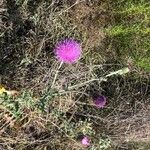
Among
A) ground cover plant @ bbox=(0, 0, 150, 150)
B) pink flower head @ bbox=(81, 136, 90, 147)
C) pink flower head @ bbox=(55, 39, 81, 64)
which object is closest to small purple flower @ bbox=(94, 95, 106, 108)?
ground cover plant @ bbox=(0, 0, 150, 150)

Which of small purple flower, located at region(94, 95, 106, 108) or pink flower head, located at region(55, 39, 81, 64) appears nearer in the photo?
pink flower head, located at region(55, 39, 81, 64)

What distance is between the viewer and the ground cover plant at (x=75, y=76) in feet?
8.93

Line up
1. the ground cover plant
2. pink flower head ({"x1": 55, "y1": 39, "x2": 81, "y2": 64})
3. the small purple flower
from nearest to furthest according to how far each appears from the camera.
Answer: pink flower head ({"x1": 55, "y1": 39, "x2": 81, "y2": 64}) < the ground cover plant < the small purple flower

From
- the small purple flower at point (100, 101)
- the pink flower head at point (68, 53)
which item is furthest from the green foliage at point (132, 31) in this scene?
the pink flower head at point (68, 53)

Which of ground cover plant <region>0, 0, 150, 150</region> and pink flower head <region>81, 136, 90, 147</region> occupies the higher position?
ground cover plant <region>0, 0, 150, 150</region>

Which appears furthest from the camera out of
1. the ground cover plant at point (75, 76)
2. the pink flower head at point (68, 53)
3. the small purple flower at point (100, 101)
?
the small purple flower at point (100, 101)

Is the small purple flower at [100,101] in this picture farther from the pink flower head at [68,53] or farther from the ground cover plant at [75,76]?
the pink flower head at [68,53]

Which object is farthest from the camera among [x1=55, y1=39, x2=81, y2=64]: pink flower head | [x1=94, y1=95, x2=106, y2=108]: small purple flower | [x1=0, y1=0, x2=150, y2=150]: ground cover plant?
[x1=94, y1=95, x2=106, y2=108]: small purple flower

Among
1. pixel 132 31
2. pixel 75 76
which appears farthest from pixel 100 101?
pixel 132 31

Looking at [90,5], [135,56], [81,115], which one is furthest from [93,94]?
[90,5]

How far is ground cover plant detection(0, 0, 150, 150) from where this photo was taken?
272 cm

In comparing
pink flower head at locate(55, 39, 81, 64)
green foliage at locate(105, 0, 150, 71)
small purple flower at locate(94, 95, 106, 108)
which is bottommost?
small purple flower at locate(94, 95, 106, 108)

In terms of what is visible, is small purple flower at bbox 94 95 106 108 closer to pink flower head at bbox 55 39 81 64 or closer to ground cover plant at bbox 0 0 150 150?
ground cover plant at bbox 0 0 150 150

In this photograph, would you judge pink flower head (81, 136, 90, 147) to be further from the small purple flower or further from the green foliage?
the green foliage
